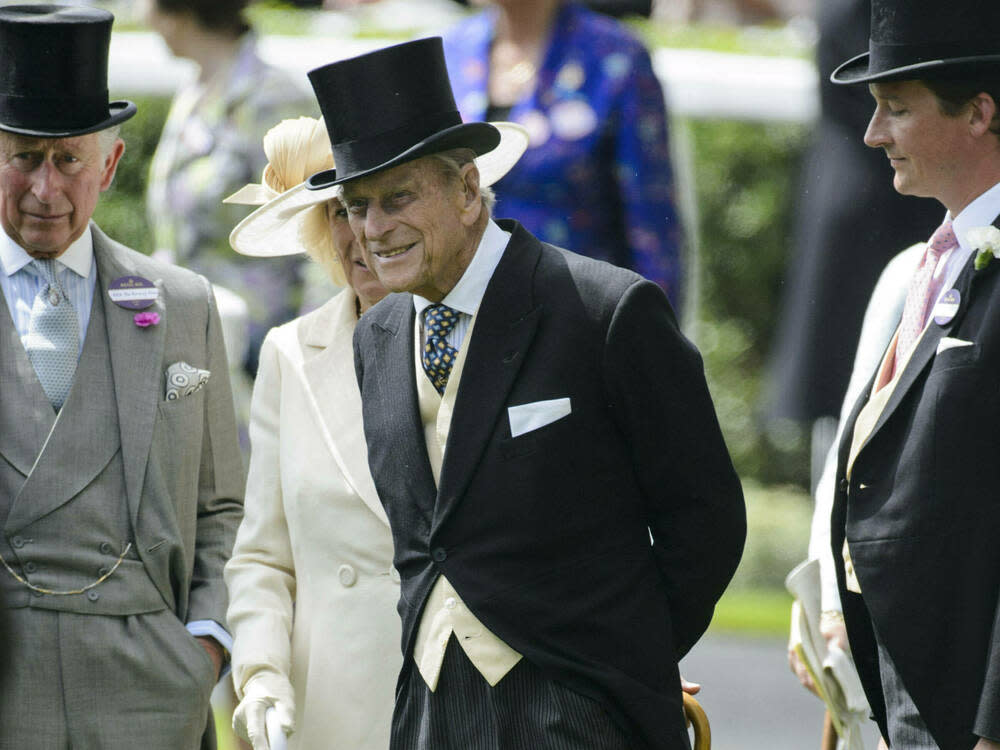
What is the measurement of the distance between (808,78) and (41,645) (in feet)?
25.4

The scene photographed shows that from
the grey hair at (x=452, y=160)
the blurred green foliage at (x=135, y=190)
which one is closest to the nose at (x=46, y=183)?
the grey hair at (x=452, y=160)

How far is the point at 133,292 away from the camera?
4875mm

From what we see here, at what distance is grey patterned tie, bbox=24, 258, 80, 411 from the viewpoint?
470cm

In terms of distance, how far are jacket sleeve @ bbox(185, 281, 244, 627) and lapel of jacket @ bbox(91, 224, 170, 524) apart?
0.19 m

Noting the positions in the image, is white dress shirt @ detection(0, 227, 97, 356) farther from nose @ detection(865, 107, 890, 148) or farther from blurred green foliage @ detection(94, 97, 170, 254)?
blurred green foliage @ detection(94, 97, 170, 254)

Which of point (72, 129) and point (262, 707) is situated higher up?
point (72, 129)

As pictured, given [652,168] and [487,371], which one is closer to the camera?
[487,371]

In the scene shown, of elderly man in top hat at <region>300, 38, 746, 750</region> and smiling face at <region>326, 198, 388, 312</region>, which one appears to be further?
smiling face at <region>326, 198, 388, 312</region>

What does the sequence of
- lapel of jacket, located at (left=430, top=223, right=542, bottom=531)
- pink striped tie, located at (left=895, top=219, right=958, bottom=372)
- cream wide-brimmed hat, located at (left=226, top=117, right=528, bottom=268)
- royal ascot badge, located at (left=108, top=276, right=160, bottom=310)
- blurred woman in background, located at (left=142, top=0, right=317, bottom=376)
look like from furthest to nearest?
blurred woman in background, located at (left=142, top=0, right=317, bottom=376) → royal ascot badge, located at (left=108, top=276, right=160, bottom=310) → cream wide-brimmed hat, located at (left=226, top=117, right=528, bottom=268) → pink striped tie, located at (left=895, top=219, right=958, bottom=372) → lapel of jacket, located at (left=430, top=223, right=542, bottom=531)

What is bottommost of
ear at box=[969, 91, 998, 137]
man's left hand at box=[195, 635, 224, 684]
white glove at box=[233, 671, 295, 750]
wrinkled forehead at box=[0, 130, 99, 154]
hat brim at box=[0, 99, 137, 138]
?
man's left hand at box=[195, 635, 224, 684]

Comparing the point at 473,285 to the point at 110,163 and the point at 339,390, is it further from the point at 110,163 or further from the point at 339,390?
the point at 110,163

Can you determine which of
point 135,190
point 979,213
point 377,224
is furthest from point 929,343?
point 135,190

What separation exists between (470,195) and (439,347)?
13.5 inches

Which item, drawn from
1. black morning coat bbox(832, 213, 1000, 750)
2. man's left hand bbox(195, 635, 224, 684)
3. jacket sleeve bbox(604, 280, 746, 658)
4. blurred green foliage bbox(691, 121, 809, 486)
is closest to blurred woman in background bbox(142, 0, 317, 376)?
man's left hand bbox(195, 635, 224, 684)
